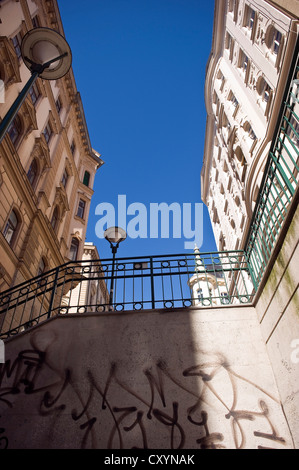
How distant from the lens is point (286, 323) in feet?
11.7

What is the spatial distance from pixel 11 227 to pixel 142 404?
10.6 metres

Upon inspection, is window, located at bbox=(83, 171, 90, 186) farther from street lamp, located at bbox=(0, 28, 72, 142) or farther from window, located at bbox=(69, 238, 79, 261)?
street lamp, located at bbox=(0, 28, 72, 142)

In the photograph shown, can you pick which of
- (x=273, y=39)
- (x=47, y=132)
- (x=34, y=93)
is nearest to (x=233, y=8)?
(x=273, y=39)

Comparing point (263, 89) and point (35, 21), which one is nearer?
point (263, 89)

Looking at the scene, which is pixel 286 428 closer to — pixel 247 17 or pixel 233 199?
pixel 233 199

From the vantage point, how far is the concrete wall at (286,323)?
3.30 metres

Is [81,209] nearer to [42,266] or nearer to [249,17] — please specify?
[42,266]

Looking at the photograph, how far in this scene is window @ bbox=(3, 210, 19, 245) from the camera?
11.4 m

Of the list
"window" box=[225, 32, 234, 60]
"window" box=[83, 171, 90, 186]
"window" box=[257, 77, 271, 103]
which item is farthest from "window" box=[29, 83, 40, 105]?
"window" box=[225, 32, 234, 60]

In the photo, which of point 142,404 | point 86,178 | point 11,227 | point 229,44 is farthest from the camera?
point 86,178

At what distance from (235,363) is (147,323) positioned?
1597mm

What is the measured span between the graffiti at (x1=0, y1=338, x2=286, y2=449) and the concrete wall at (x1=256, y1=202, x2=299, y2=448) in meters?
0.35

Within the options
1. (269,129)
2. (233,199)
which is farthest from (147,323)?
(233,199)

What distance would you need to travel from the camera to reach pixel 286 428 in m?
3.48
